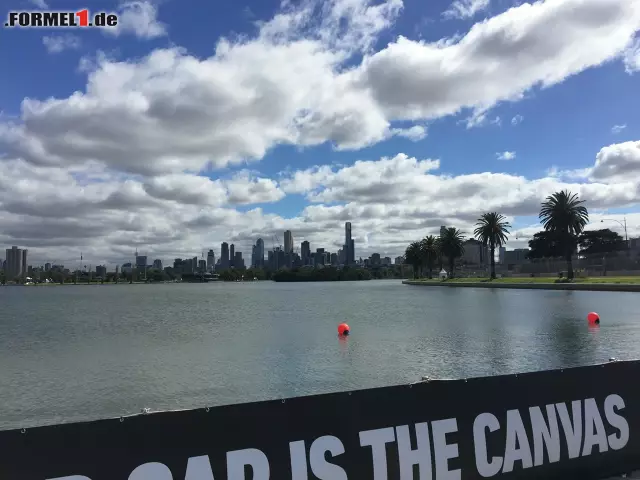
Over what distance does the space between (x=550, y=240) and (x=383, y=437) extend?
173 metres

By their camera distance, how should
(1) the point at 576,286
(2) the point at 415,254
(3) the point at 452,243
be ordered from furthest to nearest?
(2) the point at 415,254
(3) the point at 452,243
(1) the point at 576,286

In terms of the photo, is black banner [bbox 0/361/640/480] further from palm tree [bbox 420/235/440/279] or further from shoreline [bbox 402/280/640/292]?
palm tree [bbox 420/235/440/279]

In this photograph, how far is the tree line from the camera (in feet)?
299

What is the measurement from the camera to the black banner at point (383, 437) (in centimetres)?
392

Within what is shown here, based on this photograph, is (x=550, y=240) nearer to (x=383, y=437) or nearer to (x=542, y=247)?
(x=542, y=247)

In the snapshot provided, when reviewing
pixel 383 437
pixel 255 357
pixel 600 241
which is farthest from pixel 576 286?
pixel 600 241

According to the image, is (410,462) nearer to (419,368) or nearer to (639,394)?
(639,394)

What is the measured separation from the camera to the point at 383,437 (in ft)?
15.7

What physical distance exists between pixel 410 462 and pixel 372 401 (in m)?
0.66

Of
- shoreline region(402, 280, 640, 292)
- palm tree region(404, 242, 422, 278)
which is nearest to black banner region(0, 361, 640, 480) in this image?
shoreline region(402, 280, 640, 292)

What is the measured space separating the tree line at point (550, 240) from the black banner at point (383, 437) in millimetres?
91973

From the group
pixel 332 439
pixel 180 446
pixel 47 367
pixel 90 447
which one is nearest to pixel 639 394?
pixel 332 439

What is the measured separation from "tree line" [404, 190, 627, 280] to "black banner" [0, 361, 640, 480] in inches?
3621

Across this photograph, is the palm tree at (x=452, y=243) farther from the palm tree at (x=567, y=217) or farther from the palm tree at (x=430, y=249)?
the palm tree at (x=567, y=217)
